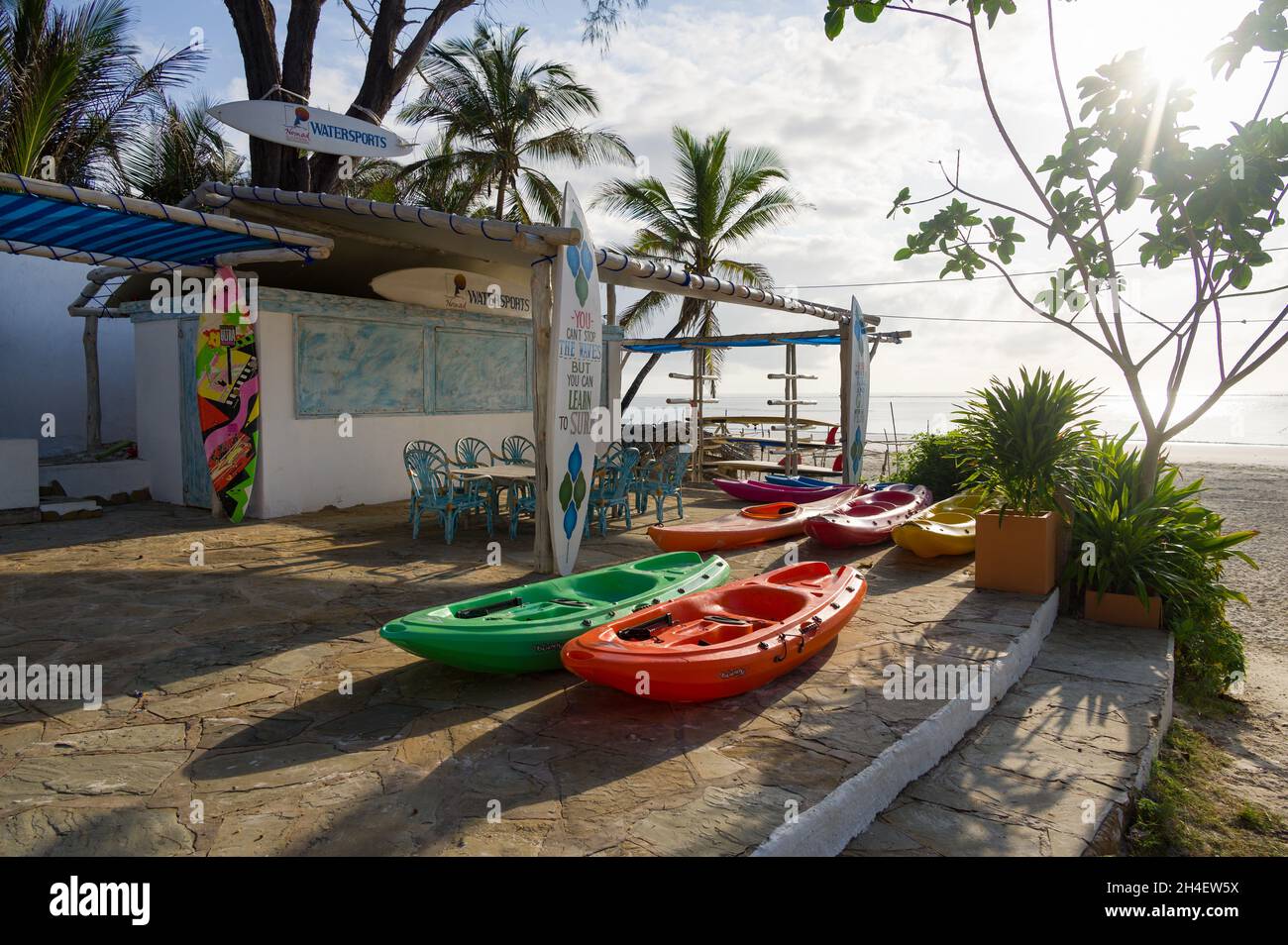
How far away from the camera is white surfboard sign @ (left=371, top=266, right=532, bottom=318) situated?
10867mm

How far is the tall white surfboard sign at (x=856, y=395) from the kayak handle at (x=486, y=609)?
26.8 feet

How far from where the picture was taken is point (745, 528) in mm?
8672

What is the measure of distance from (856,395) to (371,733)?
9.79 m

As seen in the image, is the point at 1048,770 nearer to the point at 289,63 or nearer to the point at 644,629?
the point at 644,629

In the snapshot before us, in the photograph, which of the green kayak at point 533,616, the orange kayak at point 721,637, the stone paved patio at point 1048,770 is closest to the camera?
the stone paved patio at point 1048,770

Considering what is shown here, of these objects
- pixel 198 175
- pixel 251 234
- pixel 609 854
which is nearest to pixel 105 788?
pixel 609 854

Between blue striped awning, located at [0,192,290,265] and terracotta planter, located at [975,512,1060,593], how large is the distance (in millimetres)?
6710

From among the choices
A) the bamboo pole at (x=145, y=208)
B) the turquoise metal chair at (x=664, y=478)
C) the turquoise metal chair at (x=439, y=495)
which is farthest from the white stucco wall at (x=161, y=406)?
the turquoise metal chair at (x=664, y=478)

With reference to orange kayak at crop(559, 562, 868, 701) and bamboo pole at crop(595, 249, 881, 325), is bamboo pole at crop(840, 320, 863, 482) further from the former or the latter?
orange kayak at crop(559, 562, 868, 701)

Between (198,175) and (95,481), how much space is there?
11868mm

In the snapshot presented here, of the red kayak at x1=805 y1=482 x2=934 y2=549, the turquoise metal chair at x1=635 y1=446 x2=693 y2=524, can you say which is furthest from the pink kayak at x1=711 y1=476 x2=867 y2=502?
the turquoise metal chair at x1=635 y1=446 x2=693 y2=524

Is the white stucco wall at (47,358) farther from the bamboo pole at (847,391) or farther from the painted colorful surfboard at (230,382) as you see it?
the bamboo pole at (847,391)

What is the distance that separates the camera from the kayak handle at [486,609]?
473 cm

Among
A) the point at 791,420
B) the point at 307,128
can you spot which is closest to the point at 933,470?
the point at 791,420
